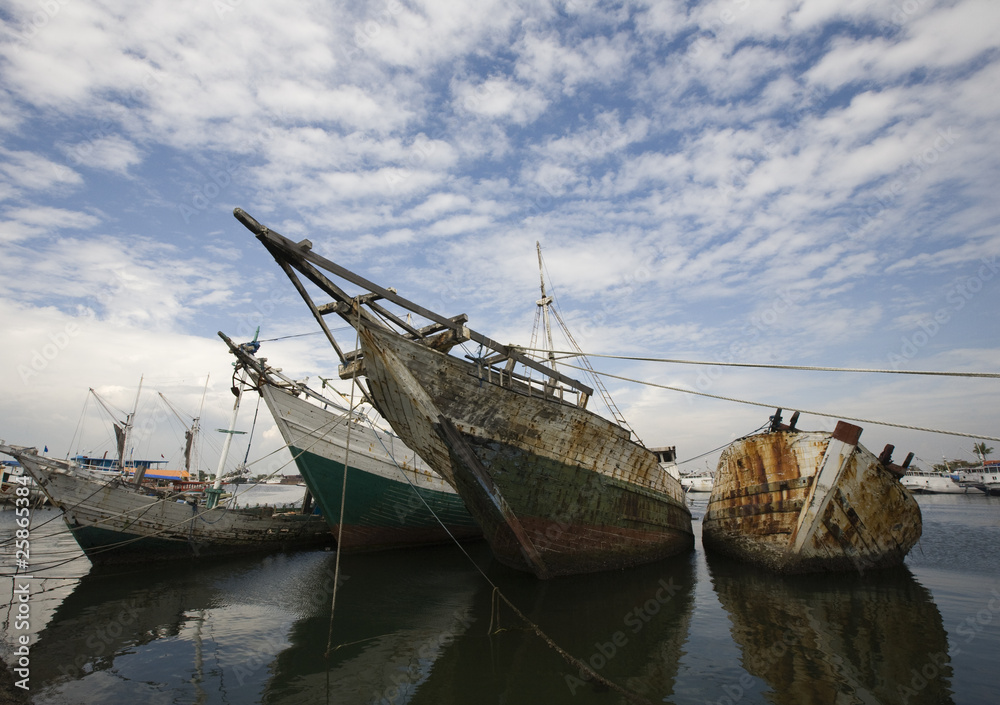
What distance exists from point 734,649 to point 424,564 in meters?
9.36

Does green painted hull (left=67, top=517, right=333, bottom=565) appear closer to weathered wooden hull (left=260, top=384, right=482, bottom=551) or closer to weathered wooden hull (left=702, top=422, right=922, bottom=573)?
weathered wooden hull (left=260, top=384, right=482, bottom=551)

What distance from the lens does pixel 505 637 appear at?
24.5 ft

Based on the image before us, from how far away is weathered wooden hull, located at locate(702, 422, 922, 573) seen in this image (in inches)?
433

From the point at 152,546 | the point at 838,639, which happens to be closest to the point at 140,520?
the point at 152,546

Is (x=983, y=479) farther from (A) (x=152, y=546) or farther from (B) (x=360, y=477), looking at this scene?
(A) (x=152, y=546)

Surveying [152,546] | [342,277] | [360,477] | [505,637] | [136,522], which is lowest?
[152,546]

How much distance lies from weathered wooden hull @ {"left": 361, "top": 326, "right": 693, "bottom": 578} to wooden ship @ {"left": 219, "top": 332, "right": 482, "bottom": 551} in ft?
15.0

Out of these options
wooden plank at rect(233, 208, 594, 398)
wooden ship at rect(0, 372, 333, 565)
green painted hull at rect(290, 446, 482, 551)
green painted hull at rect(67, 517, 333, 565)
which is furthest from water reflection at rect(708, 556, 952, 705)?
green painted hull at rect(67, 517, 333, 565)

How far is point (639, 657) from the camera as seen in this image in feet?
22.3

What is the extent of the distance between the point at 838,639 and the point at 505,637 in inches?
209

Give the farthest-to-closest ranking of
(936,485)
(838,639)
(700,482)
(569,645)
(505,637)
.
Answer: (700,482), (936,485), (505,637), (838,639), (569,645)

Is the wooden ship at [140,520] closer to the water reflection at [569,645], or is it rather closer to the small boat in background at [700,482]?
the water reflection at [569,645]

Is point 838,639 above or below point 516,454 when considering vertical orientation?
below

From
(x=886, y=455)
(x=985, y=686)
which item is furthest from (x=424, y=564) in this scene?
(x=886, y=455)
